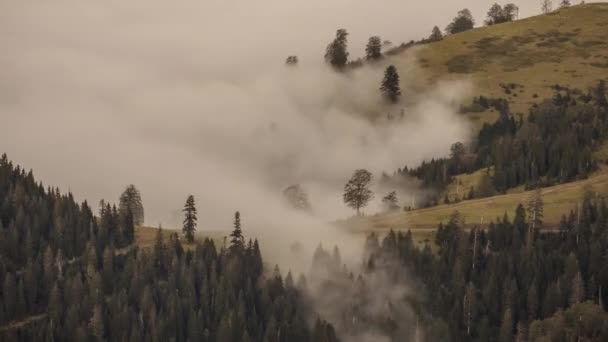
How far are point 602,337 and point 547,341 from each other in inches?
391

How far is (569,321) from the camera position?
19412 cm

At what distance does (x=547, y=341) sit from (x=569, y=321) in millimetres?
8630

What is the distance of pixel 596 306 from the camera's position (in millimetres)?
193750

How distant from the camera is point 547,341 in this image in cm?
18812

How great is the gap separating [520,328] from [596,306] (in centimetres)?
1495

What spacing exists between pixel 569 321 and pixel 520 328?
966cm

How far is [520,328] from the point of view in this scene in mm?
198750

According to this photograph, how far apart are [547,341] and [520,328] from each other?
1099cm

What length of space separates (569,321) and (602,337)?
805 centimetres

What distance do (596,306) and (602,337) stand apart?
7.83m

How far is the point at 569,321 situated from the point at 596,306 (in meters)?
5.75
